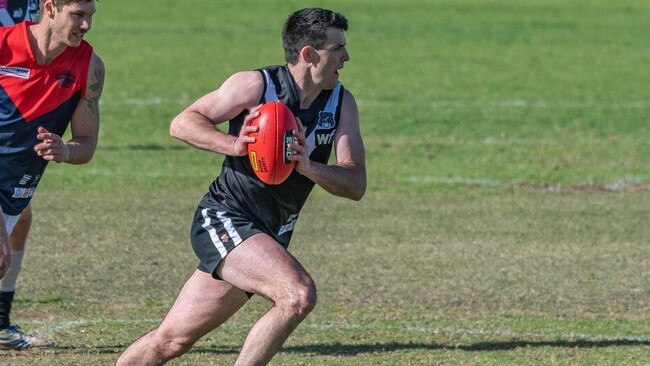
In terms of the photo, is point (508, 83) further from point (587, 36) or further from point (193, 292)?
point (193, 292)

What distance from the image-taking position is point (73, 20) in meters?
8.07

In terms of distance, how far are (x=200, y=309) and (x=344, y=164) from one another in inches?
42.2

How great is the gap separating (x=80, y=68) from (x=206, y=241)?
151cm

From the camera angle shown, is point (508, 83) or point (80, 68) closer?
point (80, 68)

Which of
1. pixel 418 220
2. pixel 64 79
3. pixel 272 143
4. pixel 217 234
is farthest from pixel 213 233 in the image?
pixel 418 220

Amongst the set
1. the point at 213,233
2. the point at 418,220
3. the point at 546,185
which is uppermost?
the point at 213,233

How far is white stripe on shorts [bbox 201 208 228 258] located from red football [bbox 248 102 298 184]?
393 mm

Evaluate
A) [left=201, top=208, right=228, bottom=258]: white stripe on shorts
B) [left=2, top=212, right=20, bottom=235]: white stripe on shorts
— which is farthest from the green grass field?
[left=201, top=208, right=228, bottom=258]: white stripe on shorts

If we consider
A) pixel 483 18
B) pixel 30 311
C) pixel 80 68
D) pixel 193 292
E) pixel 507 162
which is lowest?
pixel 483 18

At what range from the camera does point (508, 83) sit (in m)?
25.4

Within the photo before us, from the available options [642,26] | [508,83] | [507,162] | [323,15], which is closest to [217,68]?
[508,83]

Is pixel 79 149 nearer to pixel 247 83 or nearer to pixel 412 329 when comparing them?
pixel 247 83

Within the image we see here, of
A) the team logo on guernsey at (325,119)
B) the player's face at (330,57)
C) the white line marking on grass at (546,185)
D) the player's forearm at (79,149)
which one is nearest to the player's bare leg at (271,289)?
the team logo on guernsey at (325,119)

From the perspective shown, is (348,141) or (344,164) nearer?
(344,164)
